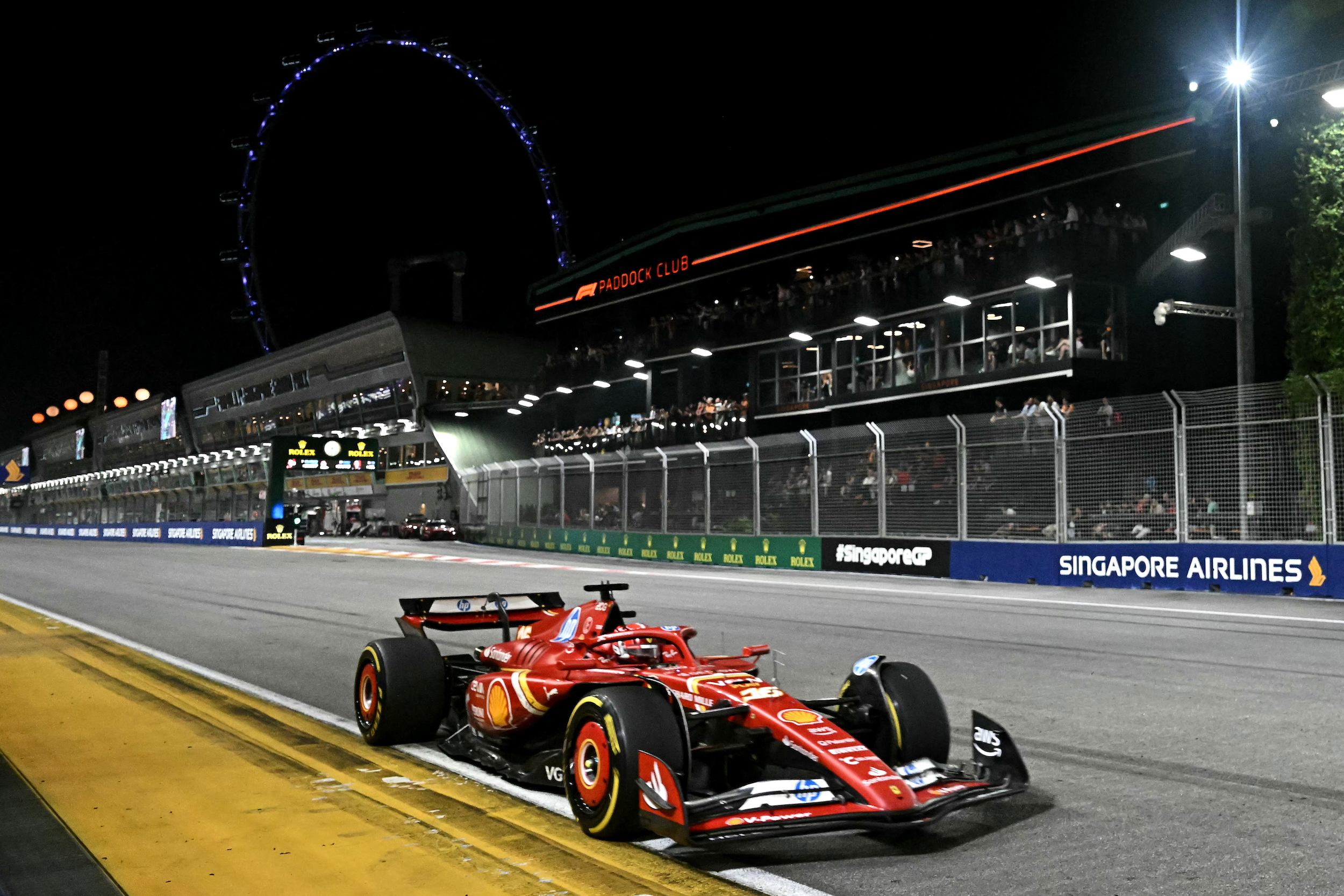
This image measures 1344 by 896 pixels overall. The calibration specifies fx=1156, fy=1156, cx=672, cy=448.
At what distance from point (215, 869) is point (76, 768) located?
2.25 meters

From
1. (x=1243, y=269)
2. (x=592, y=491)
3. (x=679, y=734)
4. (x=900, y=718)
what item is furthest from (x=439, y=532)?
(x=679, y=734)

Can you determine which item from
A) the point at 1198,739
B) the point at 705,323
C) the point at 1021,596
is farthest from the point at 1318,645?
the point at 705,323

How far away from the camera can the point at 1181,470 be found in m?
16.9

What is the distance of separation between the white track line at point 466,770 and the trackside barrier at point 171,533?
33.9 meters

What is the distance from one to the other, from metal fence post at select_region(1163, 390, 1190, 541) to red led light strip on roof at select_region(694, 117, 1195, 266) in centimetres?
949

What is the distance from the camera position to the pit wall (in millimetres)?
15617

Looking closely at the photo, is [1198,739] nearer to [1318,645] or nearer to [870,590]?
[1318,645]


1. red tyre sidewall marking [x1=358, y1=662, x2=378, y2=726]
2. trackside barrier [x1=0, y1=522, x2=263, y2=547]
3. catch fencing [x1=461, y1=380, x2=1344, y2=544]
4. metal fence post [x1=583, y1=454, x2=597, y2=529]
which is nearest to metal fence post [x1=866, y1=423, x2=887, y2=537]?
catch fencing [x1=461, y1=380, x2=1344, y2=544]

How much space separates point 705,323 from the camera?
38.3 metres

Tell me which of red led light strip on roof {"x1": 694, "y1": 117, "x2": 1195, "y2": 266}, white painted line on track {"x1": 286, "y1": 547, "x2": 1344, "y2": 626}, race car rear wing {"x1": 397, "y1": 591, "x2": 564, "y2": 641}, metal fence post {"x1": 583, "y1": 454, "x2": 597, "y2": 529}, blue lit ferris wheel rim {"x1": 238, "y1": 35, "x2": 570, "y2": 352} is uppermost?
blue lit ferris wheel rim {"x1": 238, "y1": 35, "x2": 570, "y2": 352}

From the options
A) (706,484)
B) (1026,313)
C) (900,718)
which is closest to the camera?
(900,718)

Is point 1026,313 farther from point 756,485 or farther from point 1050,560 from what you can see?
point 1050,560

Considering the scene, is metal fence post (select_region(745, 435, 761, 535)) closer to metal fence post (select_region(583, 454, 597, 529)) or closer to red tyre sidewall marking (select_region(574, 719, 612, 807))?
metal fence post (select_region(583, 454, 597, 529))

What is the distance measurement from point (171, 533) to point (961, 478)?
40.8 m
